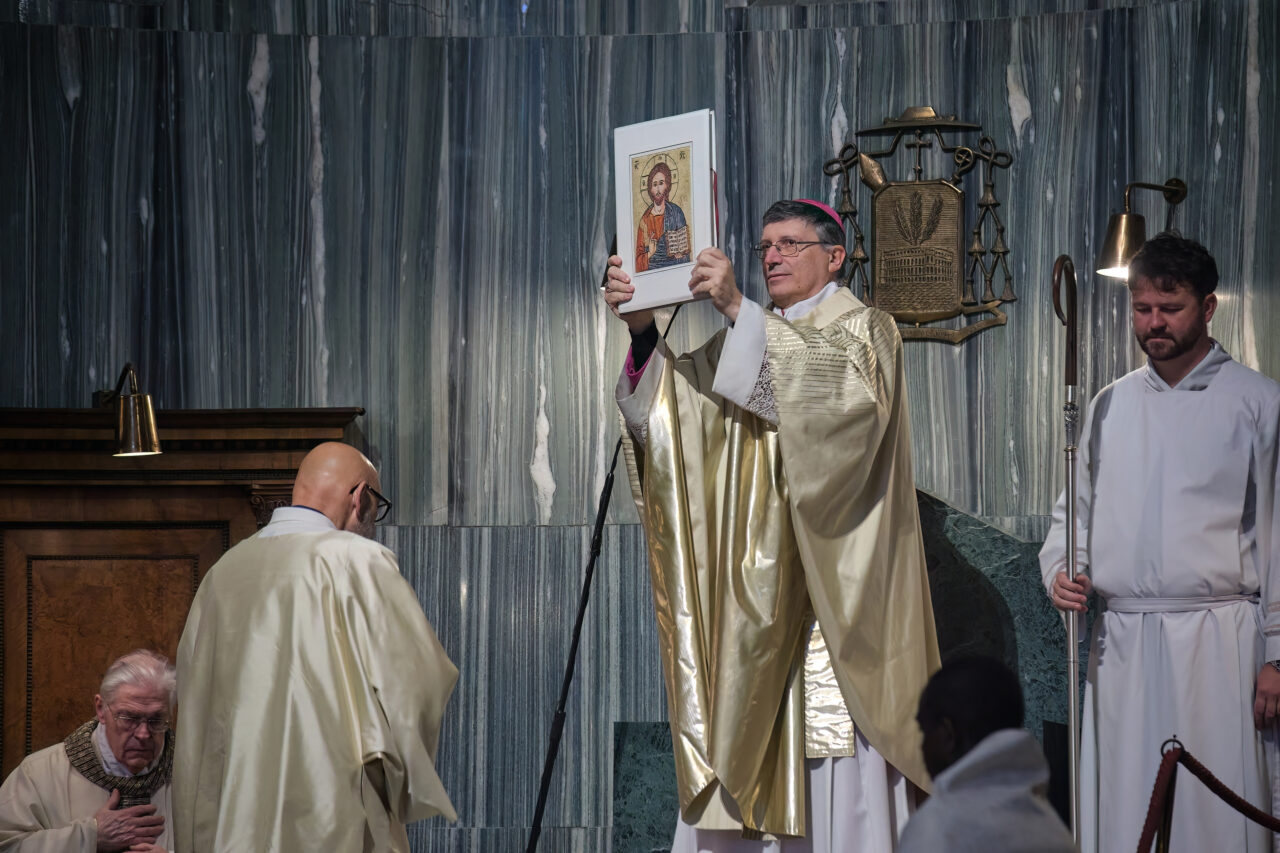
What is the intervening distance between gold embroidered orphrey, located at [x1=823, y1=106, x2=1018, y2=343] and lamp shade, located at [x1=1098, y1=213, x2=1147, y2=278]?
0.68 meters

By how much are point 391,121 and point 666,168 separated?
2976mm

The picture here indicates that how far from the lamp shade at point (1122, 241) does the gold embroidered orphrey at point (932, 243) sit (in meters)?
0.68

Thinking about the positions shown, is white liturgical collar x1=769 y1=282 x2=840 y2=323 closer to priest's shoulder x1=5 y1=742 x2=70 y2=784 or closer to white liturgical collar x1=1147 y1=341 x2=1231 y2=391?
white liturgical collar x1=1147 y1=341 x2=1231 y2=391

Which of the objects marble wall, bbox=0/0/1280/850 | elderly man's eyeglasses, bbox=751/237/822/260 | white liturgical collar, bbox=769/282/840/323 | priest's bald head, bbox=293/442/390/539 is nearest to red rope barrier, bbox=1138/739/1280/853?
white liturgical collar, bbox=769/282/840/323

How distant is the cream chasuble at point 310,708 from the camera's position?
16.1 feet

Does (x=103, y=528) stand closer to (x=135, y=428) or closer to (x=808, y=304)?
(x=135, y=428)

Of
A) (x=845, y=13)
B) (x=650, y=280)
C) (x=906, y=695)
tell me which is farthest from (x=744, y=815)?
(x=845, y=13)

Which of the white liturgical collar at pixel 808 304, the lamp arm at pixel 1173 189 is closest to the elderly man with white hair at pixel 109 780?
the white liturgical collar at pixel 808 304

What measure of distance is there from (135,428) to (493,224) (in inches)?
76.9

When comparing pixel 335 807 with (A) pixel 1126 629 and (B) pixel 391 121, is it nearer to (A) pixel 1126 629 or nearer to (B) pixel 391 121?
(A) pixel 1126 629

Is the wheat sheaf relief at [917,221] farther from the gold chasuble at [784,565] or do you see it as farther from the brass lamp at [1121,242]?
the gold chasuble at [784,565]

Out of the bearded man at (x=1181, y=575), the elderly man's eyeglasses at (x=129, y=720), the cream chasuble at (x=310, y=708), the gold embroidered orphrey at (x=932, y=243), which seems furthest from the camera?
the gold embroidered orphrey at (x=932, y=243)

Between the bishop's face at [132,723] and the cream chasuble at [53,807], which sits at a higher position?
the bishop's face at [132,723]

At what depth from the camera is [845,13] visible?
7504mm
